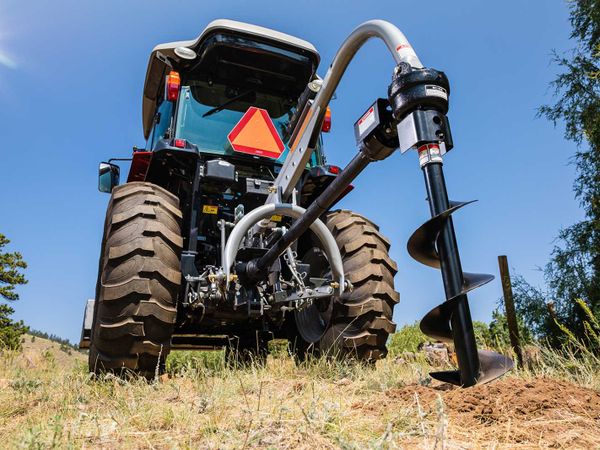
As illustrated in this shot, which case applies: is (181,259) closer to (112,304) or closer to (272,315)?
(112,304)

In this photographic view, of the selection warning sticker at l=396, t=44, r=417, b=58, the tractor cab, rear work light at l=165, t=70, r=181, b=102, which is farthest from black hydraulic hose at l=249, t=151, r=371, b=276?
rear work light at l=165, t=70, r=181, b=102

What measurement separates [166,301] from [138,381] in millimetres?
522

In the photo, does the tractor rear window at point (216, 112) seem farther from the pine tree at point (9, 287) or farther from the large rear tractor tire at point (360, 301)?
the pine tree at point (9, 287)

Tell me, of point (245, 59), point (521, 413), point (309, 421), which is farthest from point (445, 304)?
point (245, 59)

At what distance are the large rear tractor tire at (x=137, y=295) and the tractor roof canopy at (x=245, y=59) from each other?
176cm

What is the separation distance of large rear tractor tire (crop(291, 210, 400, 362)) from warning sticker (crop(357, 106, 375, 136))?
1723 mm

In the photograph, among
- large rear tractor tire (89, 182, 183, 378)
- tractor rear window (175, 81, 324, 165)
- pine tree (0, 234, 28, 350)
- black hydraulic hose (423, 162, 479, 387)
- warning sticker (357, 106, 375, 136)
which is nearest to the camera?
black hydraulic hose (423, 162, 479, 387)

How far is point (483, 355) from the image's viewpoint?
6.45 ft

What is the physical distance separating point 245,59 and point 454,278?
338 centimetres

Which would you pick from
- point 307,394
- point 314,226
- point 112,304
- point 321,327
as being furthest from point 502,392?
point 321,327

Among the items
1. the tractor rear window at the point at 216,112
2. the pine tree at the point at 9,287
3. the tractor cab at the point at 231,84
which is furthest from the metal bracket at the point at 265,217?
the pine tree at the point at 9,287

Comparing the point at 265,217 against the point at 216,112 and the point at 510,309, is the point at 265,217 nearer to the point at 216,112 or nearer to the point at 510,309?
the point at 216,112

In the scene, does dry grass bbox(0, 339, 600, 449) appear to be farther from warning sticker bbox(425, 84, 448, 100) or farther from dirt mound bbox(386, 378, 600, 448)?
warning sticker bbox(425, 84, 448, 100)

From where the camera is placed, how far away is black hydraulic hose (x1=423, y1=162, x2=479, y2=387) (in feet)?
5.84
